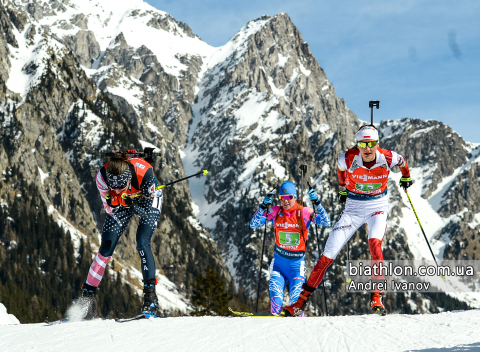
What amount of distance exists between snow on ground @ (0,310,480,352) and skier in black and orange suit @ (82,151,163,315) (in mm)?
703

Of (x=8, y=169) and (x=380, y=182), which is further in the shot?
(x=8, y=169)

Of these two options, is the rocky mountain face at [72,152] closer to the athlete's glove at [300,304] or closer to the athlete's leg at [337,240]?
the athlete's glove at [300,304]

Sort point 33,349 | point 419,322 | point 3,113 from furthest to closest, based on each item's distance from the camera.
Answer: point 3,113, point 419,322, point 33,349

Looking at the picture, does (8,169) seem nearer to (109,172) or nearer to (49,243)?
(49,243)

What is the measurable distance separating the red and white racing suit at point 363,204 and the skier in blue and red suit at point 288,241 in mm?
1951

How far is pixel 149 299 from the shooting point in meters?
8.84

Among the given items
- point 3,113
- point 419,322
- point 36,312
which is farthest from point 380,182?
point 3,113

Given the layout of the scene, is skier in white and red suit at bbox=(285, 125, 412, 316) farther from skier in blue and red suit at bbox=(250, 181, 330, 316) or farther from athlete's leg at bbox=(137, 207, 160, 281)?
athlete's leg at bbox=(137, 207, 160, 281)

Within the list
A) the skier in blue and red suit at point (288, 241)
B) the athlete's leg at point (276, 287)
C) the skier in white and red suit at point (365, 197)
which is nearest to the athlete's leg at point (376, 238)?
the skier in white and red suit at point (365, 197)

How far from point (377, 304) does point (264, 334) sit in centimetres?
240

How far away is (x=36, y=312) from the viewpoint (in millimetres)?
90750

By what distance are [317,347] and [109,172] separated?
4.59 meters

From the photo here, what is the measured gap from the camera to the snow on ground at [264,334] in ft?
22.0

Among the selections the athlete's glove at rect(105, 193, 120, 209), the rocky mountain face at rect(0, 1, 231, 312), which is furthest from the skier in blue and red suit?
the rocky mountain face at rect(0, 1, 231, 312)
